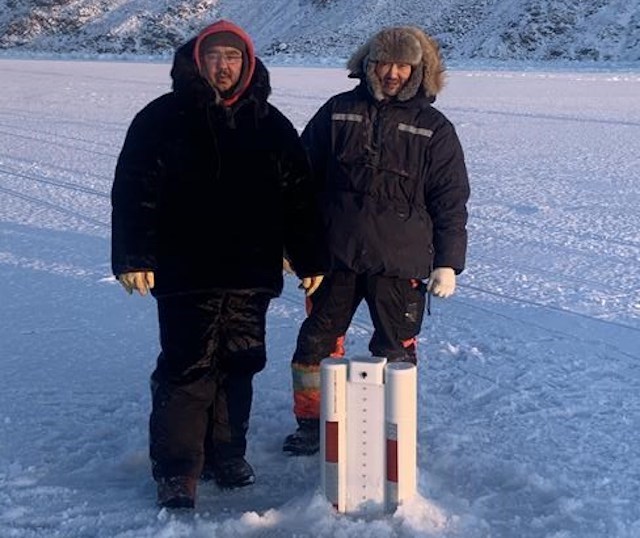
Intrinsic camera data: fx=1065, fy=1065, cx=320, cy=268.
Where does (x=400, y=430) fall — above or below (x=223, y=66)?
below

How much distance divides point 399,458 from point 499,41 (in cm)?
4146

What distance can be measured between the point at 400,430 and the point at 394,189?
92 centimetres

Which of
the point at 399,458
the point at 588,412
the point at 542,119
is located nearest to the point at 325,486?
the point at 399,458

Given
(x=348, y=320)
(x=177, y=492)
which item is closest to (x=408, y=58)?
(x=348, y=320)

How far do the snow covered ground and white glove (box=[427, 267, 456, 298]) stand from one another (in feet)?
2.13

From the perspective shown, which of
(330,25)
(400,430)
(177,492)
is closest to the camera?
(400,430)

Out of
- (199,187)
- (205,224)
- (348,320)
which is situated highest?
(199,187)

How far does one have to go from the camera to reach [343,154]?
151 inches

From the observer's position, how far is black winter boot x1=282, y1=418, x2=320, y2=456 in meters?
4.05

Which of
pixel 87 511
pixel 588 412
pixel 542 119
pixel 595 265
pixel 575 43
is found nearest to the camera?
pixel 87 511

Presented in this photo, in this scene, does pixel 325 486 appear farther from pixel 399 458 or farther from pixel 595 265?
pixel 595 265

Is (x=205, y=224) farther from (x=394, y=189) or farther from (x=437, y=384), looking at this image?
(x=437, y=384)

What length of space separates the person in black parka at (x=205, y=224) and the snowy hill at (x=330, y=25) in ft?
117

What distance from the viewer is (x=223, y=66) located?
133 inches
